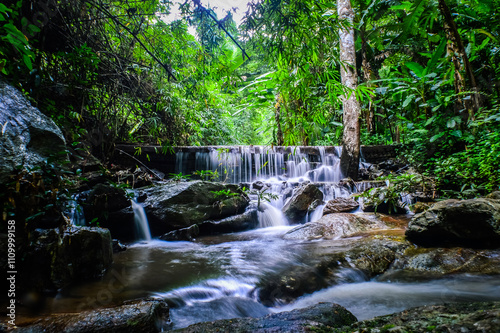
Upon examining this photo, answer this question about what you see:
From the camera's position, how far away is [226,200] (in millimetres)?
5820

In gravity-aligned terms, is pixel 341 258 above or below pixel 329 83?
below

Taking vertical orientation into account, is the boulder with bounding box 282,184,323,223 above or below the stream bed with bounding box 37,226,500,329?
above

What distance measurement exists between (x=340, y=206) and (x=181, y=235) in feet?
12.4

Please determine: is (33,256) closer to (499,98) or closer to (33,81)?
(33,81)

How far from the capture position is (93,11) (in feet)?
13.0

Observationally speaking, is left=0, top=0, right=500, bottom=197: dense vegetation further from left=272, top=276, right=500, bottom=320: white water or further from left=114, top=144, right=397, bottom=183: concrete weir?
left=272, top=276, right=500, bottom=320: white water

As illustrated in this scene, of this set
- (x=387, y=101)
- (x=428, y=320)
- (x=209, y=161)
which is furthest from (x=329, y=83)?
(x=387, y=101)

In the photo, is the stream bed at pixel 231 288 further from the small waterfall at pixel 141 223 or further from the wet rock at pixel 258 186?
the wet rock at pixel 258 186

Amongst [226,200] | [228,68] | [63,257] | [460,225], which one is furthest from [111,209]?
[460,225]

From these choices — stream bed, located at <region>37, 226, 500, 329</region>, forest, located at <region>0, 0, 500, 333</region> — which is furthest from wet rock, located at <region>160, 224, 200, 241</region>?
stream bed, located at <region>37, 226, 500, 329</region>

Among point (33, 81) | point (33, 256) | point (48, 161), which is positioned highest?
point (33, 81)

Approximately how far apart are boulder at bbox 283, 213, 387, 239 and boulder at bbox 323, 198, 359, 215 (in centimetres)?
71

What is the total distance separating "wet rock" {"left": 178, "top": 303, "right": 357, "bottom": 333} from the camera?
129 centimetres

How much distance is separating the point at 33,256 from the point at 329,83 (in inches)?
134
